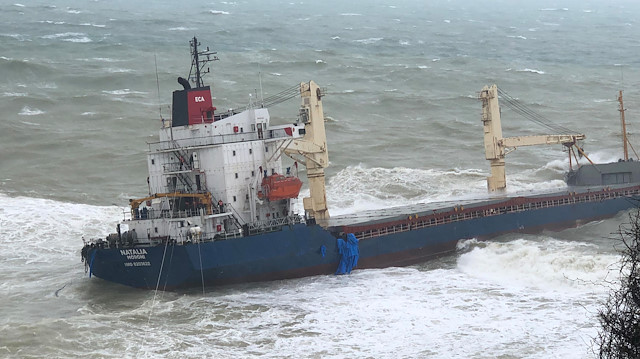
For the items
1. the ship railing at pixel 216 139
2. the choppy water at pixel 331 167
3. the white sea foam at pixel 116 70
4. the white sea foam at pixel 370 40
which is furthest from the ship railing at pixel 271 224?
the white sea foam at pixel 370 40

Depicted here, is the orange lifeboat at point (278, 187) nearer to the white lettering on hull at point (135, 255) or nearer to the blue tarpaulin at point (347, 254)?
the blue tarpaulin at point (347, 254)

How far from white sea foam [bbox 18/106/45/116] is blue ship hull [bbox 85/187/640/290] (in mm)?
26302

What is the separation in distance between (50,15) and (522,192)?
6958cm

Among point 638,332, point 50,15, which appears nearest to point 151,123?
point 638,332

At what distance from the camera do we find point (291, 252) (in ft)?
92.8

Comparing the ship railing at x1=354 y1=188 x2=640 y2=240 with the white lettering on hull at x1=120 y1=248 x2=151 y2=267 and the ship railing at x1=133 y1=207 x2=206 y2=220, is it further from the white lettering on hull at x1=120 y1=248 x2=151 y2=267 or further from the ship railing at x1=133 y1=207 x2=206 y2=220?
the white lettering on hull at x1=120 y1=248 x2=151 y2=267

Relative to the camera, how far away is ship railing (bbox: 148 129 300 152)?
29.1 meters

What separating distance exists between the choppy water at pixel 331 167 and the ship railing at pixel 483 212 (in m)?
1.69

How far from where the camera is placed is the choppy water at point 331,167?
74.3 ft

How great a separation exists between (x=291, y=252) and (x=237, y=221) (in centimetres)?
199

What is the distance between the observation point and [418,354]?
20922mm

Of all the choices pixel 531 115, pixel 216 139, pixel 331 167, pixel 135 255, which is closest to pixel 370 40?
pixel 531 115

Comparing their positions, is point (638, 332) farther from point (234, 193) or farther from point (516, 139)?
point (516, 139)

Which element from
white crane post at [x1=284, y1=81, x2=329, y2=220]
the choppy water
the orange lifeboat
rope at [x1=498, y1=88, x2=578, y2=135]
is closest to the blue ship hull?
the choppy water
